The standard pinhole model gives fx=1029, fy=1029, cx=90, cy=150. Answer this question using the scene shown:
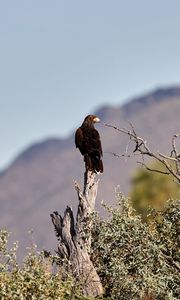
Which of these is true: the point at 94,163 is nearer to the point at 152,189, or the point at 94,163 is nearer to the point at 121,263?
the point at 121,263

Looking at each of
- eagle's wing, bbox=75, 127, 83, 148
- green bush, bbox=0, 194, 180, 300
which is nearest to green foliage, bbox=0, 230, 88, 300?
green bush, bbox=0, 194, 180, 300

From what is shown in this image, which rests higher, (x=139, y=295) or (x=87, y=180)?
(x=87, y=180)

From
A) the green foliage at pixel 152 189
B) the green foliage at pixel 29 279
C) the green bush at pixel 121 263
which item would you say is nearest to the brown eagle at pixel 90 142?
the green bush at pixel 121 263

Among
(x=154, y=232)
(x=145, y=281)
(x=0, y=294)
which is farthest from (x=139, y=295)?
(x=0, y=294)

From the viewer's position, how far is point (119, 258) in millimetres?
19328

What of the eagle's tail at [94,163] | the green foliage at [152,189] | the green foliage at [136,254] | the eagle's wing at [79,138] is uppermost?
the green foliage at [152,189]

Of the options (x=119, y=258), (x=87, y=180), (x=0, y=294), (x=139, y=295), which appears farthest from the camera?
(x=87, y=180)

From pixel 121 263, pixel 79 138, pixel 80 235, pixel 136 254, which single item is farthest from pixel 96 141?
pixel 121 263

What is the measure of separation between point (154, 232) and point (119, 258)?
0.93 m

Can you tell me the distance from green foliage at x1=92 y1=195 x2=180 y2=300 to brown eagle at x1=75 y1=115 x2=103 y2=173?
2333 millimetres

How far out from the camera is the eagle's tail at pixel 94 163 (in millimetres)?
22077

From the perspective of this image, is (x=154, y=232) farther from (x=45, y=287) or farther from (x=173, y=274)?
(x=45, y=287)

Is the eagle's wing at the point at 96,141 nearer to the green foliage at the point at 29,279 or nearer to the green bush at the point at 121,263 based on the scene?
the green bush at the point at 121,263

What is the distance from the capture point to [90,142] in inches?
907
